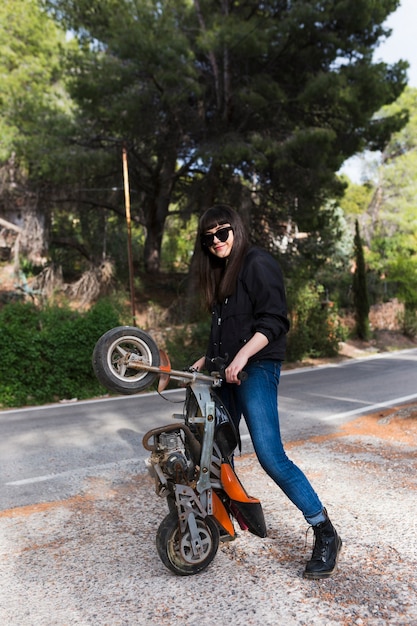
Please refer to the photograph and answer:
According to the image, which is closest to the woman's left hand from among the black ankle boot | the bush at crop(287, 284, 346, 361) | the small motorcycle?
the small motorcycle

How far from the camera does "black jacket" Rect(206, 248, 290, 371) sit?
2.91 meters

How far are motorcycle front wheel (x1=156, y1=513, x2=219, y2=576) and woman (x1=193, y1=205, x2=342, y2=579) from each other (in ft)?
1.59

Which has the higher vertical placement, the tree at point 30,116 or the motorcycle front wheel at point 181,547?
the tree at point 30,116

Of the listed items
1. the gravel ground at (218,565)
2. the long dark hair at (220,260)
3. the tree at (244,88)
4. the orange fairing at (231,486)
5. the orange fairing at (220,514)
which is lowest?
the gravel ground at (218,565)

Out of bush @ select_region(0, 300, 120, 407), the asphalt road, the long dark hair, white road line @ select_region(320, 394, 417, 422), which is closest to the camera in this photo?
the long dark hair

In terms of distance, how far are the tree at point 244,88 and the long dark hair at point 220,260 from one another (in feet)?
41.3

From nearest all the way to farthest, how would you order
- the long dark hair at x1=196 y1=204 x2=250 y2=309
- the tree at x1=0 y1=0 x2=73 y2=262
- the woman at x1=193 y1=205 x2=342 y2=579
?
the woman at x1=193 y1=205 x2=342 y2=579, the long dark hair at x1=196 y1=204 x2=250 y2=309, the tree at x1=0 y1=0 x2=73 y2=262

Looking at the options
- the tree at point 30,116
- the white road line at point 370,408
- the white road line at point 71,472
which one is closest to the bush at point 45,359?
the white road line at point 370,408

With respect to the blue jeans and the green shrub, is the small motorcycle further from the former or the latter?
the green shrub

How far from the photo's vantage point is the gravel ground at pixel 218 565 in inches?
103

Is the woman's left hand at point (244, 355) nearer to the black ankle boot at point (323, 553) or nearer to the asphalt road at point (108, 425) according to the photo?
the asphalt road at point (108, 425)

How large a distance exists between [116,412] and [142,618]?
6.41 m

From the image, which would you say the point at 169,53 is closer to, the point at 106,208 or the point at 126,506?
the point at 106,208

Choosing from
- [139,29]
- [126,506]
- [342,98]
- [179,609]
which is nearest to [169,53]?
[139,29]
